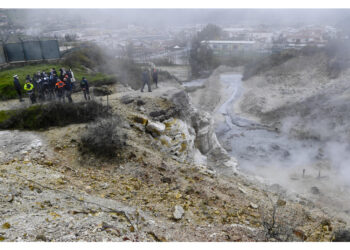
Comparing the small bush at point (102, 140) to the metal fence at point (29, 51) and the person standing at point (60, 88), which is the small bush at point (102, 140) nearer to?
the person standing at point (60, 88)

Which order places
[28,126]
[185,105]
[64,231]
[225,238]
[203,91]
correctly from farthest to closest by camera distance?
[203,91]
[185,105]
[28,126]
[225,238]
[64,231]

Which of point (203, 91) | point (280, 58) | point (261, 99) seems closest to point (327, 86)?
point (261, 99)

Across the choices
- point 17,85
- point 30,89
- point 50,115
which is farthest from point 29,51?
point 50,115

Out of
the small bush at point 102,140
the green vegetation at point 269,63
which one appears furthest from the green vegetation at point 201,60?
the small bush at point 102,140

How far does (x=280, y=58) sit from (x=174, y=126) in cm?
3241

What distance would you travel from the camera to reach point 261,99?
27953mm

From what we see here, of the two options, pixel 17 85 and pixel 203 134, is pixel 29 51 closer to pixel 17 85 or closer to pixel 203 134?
pixel 17 85

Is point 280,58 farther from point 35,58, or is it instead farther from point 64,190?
point 64,190

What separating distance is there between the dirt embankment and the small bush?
23 cm

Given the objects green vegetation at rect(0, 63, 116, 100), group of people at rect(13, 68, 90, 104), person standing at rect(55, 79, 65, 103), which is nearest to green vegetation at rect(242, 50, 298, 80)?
green vegetation at rect(0, 63, 116, 100)

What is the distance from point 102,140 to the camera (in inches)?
295

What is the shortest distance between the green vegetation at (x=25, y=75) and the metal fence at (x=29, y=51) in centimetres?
100

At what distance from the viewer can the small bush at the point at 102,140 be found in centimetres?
750

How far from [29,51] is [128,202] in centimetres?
1576
